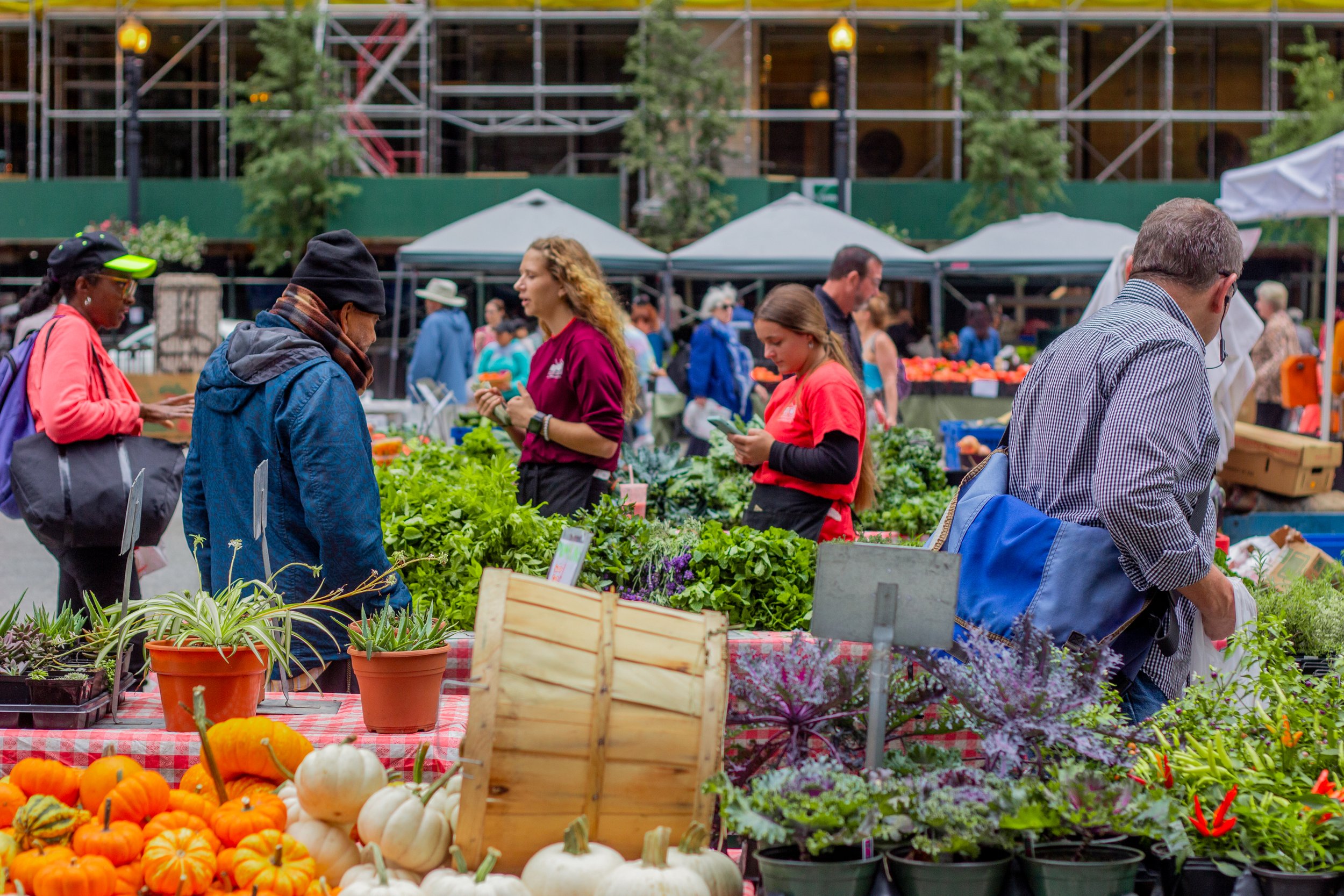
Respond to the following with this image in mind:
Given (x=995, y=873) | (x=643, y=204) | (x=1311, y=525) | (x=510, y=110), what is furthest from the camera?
(x=510, y=110)

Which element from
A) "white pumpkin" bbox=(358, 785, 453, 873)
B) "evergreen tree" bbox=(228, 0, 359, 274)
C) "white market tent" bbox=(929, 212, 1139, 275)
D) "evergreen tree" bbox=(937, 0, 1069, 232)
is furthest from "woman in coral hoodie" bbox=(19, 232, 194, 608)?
"evergreen tree" bbox=(937, 0, 1069, 232)

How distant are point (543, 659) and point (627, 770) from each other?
23cm

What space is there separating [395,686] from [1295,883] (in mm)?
1785

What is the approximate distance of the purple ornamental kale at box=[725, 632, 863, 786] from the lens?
2.33 metres

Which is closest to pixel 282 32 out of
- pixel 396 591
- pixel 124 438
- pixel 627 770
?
pixel 124 438

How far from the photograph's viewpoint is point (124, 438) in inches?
174

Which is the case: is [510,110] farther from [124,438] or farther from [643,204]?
[124,438]

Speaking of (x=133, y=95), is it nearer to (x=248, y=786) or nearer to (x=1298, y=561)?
(x=1298, y=561)

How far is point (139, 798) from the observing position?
226 cm

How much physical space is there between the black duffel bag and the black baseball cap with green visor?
23.2 inches

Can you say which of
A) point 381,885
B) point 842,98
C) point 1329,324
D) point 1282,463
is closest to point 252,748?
point 381,885

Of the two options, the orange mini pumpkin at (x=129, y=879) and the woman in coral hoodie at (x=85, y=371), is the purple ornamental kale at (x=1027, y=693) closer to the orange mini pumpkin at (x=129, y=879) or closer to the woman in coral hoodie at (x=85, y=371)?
the orange mini pumpkin at (x=129, y=879)

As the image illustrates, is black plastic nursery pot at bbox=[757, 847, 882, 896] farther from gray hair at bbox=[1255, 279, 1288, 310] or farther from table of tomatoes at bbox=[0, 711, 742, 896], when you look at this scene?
gray hair at bbox=[1255, 279, 1288, 310]

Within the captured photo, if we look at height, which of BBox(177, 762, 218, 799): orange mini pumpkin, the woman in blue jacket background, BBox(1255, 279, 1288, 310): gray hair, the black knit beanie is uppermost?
BBox(1255, 279, 1288, 310): gray hair
